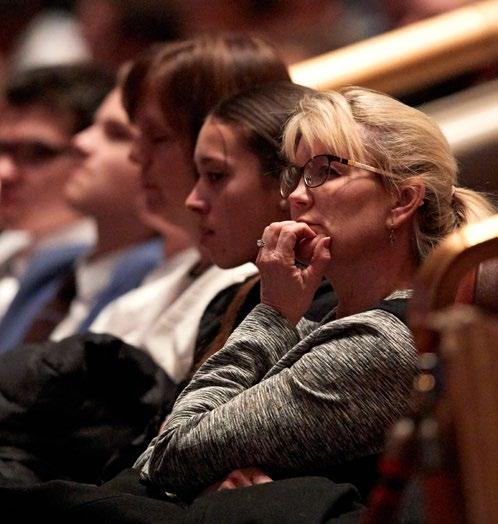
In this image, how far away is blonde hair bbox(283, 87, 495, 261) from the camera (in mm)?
1343

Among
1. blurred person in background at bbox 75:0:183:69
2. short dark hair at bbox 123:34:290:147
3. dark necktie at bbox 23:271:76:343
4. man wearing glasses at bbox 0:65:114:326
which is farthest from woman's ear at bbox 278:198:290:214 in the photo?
blurred person in background at bbox 75:0:183:69

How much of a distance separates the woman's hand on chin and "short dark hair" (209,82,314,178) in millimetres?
205

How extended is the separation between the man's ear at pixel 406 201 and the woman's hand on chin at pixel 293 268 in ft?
0.23

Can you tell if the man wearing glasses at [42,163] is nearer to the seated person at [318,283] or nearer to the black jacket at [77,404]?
the black jacket at [77,404]

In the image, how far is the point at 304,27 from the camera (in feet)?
9.90

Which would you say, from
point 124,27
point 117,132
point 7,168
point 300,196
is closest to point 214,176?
point 300,196

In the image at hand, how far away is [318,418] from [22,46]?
114 inches

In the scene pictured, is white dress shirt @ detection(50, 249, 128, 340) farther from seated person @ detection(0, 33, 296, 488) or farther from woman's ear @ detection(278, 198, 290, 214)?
woman's ear @ detection(278, 198, 290, 214)

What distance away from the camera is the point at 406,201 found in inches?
53.1

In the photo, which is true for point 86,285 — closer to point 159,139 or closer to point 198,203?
point 159,139

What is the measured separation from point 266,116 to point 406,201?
0.29m

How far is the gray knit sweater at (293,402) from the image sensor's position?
4.14 ft

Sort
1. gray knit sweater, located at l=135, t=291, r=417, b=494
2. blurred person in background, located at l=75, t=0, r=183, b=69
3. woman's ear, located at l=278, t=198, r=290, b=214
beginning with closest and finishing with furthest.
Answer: gray knit sweater, located at l=135, t=291, r=417, b=494 → woman's ear, located at l=278, t=198, r=290, b=214 → blurred person in background, located at l=75, t=0, r=183, b=69

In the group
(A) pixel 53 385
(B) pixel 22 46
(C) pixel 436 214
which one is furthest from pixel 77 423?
(B) pixel 22 46
